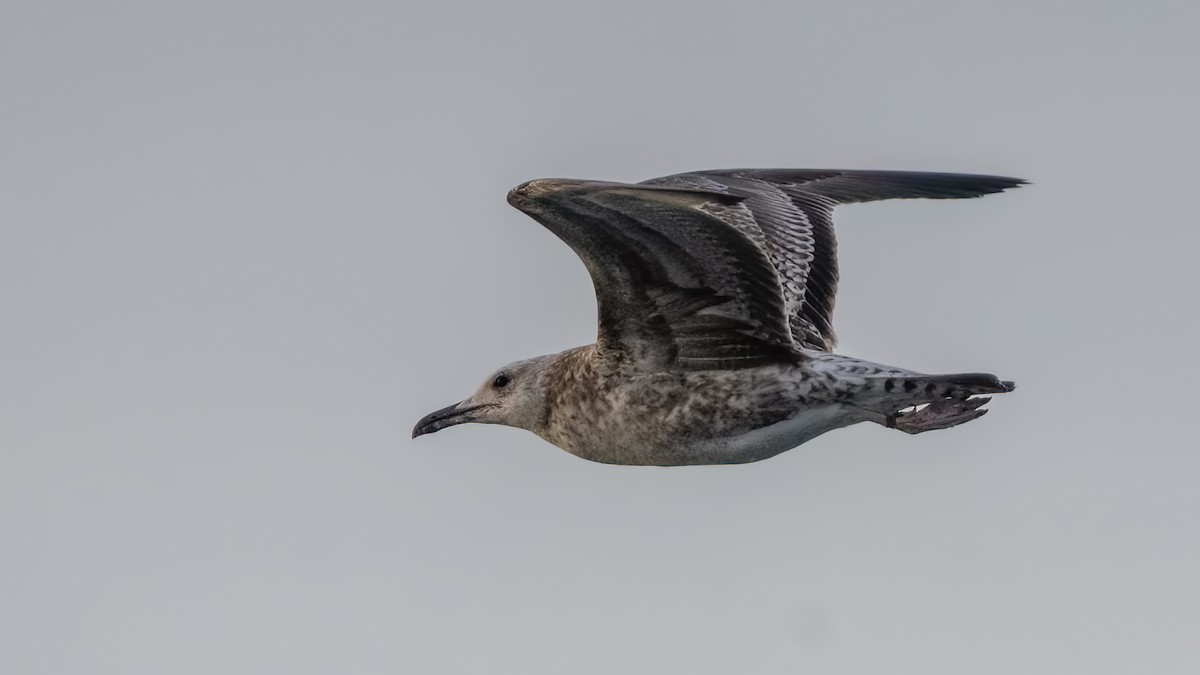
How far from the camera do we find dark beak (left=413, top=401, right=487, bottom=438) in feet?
59.8

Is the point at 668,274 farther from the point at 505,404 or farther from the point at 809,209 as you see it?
the point at 809,209

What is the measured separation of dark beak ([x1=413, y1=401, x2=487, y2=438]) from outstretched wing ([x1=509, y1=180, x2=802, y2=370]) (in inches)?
102

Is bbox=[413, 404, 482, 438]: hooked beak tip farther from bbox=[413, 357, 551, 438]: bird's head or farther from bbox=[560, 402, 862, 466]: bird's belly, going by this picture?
bbox=[560, 402, 862, 466]: bird's belly

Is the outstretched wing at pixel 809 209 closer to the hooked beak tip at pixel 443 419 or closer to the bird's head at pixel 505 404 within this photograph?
the bird's head at pixel 505 404

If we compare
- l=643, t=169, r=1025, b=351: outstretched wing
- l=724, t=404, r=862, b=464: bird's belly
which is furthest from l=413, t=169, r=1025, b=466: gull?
l=643, t=169, r=1025, b=351: outstretched wing

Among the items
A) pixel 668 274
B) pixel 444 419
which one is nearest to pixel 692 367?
pixel 668 274

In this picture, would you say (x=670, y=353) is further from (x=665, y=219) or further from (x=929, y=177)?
(x=929, y=177)

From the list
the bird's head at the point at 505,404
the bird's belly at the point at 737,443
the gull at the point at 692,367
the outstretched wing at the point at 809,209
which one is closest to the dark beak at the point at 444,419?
the bird's head at the point at 505,404

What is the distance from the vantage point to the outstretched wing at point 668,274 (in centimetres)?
1385

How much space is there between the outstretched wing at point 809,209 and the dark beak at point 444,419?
2.80 metres

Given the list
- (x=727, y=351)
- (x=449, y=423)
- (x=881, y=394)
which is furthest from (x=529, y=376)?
(x=881, y=394)

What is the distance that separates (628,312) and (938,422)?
280cm

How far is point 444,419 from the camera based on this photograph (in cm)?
1830

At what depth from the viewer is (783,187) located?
19.5 meters
